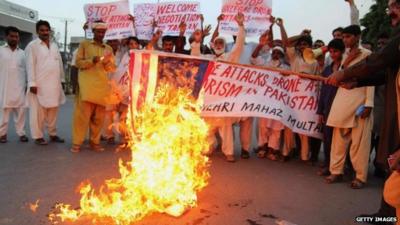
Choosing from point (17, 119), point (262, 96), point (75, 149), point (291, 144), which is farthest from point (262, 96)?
point (17, 119)

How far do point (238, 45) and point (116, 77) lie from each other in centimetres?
264

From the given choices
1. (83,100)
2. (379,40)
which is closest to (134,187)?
(83,100)

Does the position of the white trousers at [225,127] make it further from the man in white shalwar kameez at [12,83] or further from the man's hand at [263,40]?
the man in white shalwar kameez at [12,83]

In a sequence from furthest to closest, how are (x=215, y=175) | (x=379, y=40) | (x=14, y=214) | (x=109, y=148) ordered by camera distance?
(x=109, y=148)
(x=379, y=40)
(x=215, y=175)
(x=14, y=214)

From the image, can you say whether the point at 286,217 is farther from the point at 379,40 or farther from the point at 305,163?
the point at 379,40

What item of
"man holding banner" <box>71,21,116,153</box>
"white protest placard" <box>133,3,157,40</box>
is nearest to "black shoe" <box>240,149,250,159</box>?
"man holding banner" <box>71,21,116,153</box>

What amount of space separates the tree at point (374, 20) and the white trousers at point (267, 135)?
20621 millimetres

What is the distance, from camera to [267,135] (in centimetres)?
716

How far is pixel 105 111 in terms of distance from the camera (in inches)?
302

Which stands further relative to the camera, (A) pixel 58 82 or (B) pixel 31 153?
(A) pixel 58 82

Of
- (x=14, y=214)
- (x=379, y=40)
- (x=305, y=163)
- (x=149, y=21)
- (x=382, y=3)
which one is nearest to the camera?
(x=14, y=214)

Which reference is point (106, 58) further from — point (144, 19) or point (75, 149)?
point (144, 19)

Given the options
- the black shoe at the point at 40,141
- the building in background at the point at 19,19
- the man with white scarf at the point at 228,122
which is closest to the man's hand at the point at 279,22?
the man with white scarf at the point at 228,122

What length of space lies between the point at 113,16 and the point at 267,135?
14.2ft
